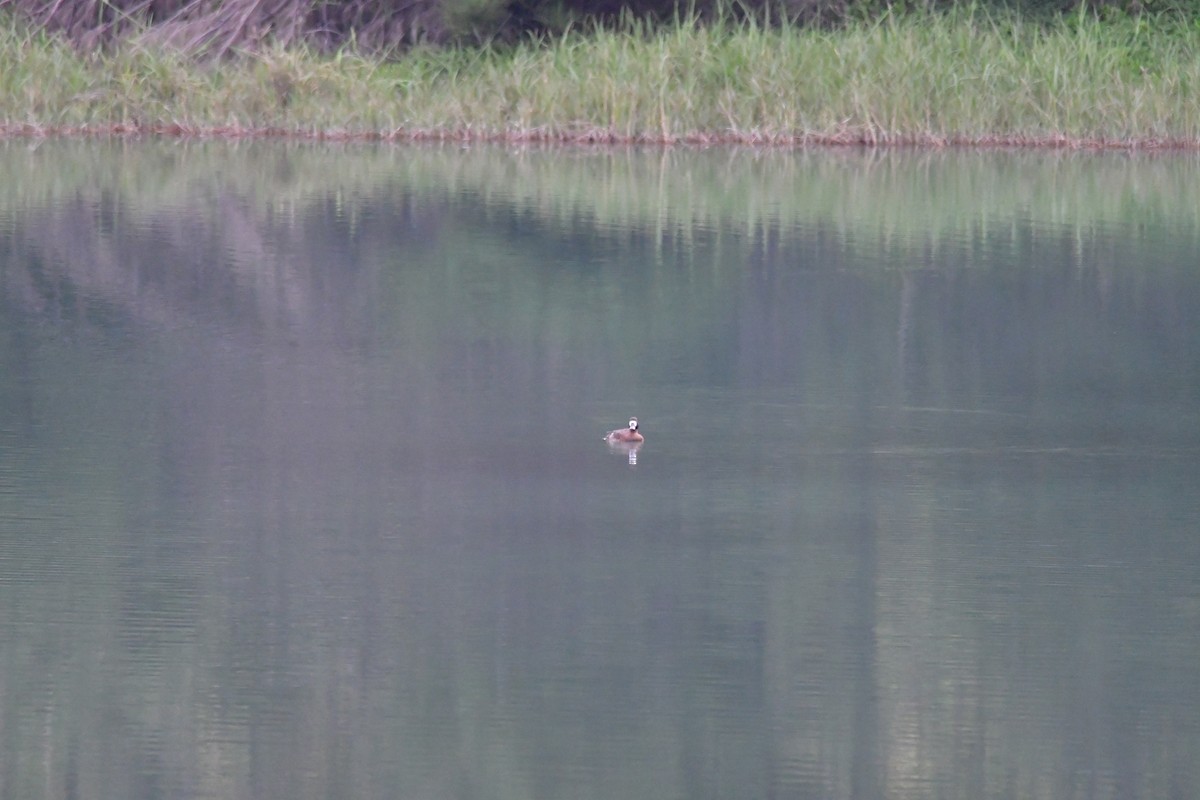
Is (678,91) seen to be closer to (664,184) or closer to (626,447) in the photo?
(664,184)

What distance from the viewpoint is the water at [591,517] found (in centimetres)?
574

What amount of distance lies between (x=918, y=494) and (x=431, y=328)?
438cm

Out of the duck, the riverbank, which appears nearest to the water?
the duck

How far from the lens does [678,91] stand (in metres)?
23.3

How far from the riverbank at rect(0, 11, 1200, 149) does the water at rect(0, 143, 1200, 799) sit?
23.5ft

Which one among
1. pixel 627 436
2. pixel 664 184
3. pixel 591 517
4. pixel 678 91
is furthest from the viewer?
pixel 678 91

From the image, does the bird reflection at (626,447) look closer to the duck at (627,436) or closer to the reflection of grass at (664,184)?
the duck at (627,436)

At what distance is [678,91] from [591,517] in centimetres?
1582

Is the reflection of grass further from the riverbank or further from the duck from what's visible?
the duck

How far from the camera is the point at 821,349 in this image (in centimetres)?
1191

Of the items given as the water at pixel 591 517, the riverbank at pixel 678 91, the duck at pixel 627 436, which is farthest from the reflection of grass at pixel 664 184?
the duck at pixel 627 436

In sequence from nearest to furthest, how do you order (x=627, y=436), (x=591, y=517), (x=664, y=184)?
1. (x=591, y=517)
2. (x=627, y=436)
3. (x=664, y=184)

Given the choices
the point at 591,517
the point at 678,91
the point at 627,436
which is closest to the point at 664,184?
the point at 678,91

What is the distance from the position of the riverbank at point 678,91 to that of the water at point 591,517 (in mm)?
7177
